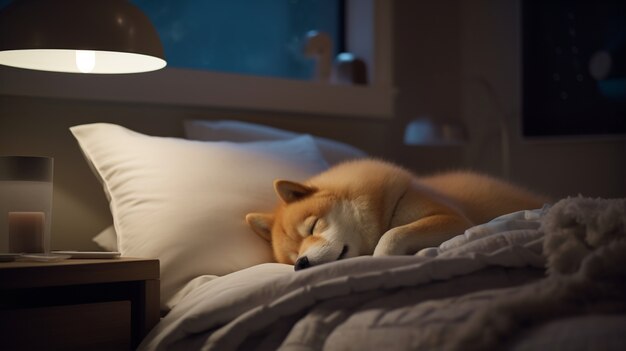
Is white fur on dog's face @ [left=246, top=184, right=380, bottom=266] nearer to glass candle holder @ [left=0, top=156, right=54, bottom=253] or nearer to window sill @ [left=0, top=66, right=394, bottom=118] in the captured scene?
glass candle holder @ [left=0, top=156, right=54, bottom=253]

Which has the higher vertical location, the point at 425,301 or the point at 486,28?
the point at 486,28

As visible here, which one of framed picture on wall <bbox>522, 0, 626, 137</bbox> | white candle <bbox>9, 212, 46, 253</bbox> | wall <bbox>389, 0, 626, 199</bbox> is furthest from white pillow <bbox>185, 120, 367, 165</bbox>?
framed picture on wall <bbox>522, 0, 626, 137</bbox>

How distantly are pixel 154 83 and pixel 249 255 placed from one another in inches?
32.8

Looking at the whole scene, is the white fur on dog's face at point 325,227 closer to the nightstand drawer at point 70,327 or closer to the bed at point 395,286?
the bed at point 395,286

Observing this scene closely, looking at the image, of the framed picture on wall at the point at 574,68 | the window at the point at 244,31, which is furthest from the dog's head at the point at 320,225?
the framed picture on wall at the point at 574,68

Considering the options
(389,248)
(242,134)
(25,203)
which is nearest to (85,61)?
(25,203)

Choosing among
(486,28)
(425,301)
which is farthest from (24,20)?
(486,28)

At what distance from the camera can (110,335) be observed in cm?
142

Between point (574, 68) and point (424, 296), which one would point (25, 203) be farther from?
point (574, 68)

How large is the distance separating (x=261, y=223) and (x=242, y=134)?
0.56 meters

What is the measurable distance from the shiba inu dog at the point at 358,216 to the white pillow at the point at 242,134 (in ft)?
1.57

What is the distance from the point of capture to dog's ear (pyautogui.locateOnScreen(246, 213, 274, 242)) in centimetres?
177

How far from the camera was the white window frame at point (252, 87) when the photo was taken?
83.3 inches

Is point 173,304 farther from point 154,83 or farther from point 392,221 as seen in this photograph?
point 154,83
